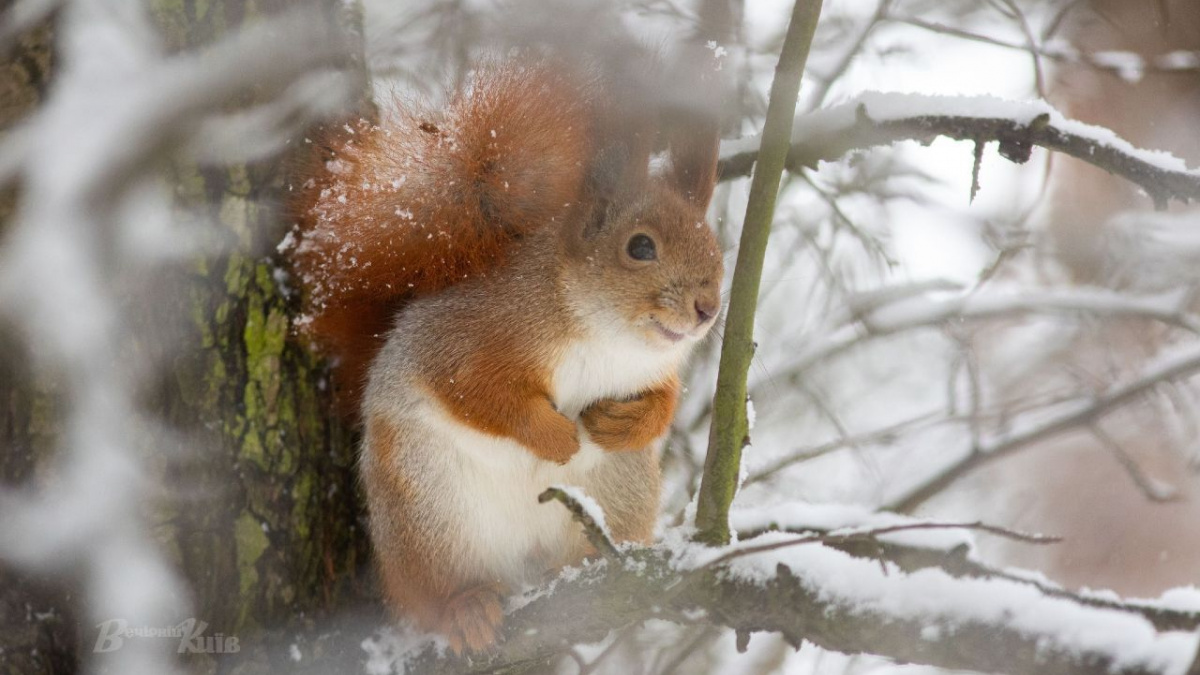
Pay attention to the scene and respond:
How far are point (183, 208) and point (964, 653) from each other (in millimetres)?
1230

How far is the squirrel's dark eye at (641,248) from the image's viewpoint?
150 cm

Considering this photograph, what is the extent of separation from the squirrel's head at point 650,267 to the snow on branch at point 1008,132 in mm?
287

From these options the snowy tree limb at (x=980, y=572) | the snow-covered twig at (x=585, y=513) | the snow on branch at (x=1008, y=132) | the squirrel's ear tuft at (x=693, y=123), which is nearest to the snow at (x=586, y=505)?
the snow-covered twig at (x=585, y=513)

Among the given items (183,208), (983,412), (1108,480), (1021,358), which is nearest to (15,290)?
(183,208)

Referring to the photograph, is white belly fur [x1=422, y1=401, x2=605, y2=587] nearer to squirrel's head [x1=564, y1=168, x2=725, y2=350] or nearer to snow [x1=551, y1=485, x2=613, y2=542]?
squirrel's head [x1=564, y1=168, x2=725, y2=350]

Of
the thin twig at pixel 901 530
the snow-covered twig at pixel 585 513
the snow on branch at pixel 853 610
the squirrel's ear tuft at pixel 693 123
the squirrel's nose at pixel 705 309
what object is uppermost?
the squirrel's ear tuft at pixel 693 123

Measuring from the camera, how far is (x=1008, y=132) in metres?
1.42

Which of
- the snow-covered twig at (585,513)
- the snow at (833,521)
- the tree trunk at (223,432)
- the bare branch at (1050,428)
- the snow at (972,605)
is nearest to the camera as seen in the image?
the snow at (972,605)

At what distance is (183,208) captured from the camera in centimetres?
148

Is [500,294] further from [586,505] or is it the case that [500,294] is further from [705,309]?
[586,505]

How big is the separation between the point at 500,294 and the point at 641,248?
23 centimetres

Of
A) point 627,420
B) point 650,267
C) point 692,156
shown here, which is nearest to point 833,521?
point 627,420

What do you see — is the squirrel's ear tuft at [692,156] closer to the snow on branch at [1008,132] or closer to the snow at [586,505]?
the snow on branch at [1008,132]

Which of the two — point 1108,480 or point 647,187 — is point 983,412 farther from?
point 1108,480
